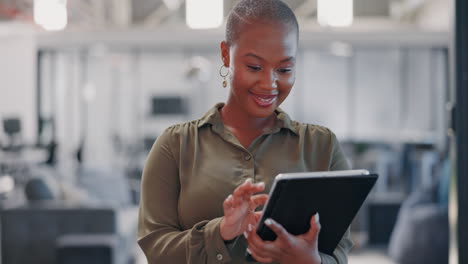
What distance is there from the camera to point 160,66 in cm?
1168

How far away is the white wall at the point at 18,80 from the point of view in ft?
36.3

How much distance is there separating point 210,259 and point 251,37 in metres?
0.43

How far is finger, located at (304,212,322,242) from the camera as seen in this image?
1086 mm

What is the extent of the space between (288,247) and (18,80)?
1113cm

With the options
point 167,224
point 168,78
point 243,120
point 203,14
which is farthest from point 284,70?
point 168,78

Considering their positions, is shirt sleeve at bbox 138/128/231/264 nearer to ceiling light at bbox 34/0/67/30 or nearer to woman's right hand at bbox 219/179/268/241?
woman's right hand at bbox 219/179/268/241

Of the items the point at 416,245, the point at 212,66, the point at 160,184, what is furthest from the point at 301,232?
the point at 212,66

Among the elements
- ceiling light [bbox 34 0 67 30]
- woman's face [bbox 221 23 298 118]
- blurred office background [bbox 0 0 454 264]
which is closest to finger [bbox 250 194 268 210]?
woman's face [bbox 221 23 298 118]

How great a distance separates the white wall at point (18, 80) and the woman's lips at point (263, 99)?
1042cm

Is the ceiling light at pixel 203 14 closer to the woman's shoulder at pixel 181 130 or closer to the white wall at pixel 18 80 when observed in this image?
the white wall at pixel 18 80

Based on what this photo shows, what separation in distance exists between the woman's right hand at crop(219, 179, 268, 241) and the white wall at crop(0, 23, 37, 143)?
34.3ft

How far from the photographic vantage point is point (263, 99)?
46.0 inches

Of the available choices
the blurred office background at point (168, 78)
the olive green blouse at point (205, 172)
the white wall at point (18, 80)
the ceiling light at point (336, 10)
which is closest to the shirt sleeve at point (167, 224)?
the olive green blouse at point (205, 172)
